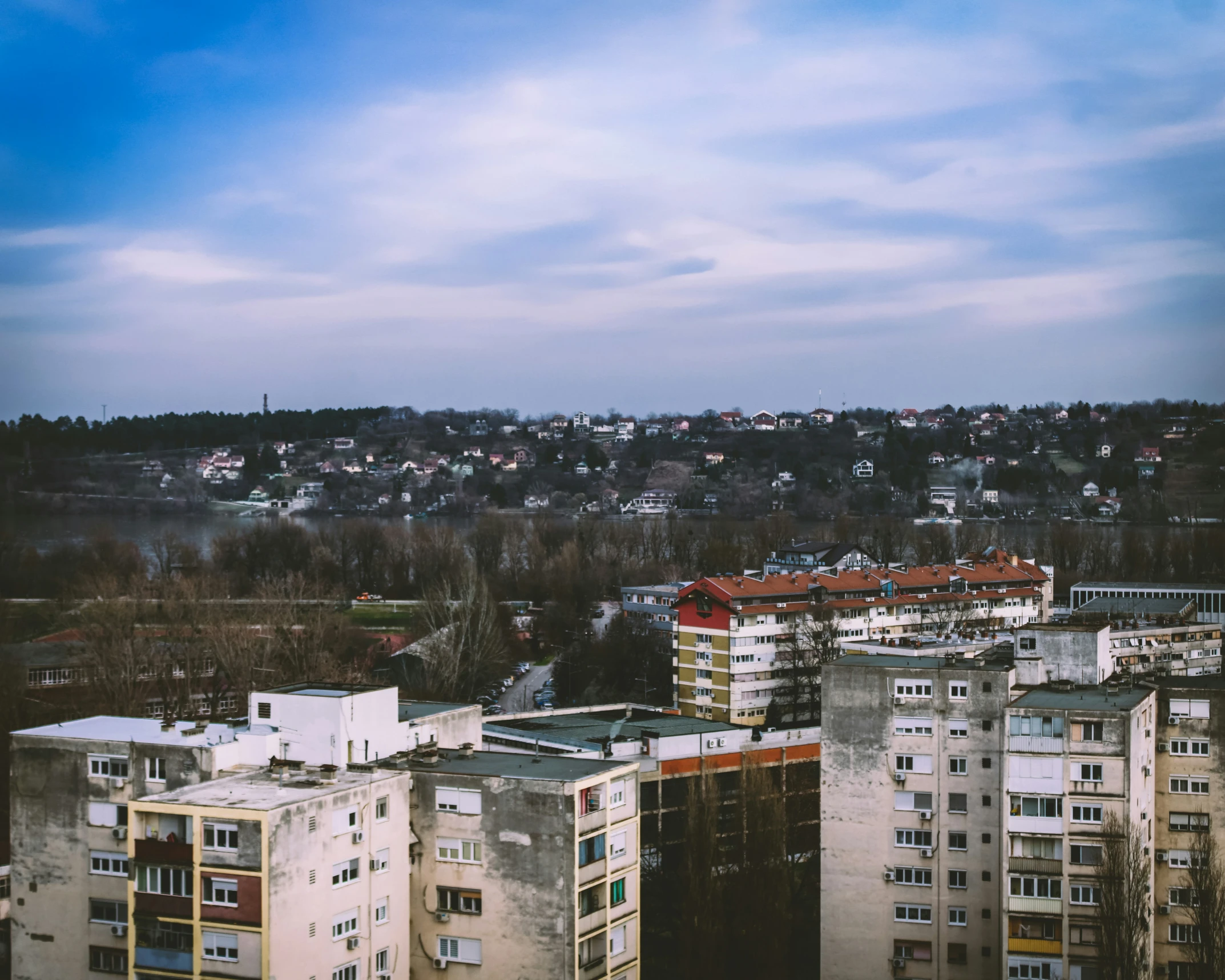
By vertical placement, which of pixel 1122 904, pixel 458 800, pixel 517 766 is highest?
pixel 517 766

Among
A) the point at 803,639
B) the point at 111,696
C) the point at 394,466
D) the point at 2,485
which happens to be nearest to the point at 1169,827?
the point at 803,639

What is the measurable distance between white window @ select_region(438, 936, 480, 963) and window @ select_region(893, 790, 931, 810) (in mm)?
3991

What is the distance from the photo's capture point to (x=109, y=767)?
9.45 meters

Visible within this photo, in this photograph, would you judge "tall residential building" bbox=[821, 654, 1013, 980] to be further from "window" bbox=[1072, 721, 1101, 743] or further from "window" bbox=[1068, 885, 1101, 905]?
"window" bbox=[1068, 885, 1101, 905]

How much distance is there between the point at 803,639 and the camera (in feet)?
72.7

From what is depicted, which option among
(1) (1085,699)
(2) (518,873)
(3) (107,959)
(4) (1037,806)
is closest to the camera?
(2) (518,873)

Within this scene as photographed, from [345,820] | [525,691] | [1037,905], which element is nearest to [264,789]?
[345,820]

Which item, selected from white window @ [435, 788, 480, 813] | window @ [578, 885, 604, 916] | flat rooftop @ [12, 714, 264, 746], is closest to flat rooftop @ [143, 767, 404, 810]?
white window @ [435, 788, 480, 813]

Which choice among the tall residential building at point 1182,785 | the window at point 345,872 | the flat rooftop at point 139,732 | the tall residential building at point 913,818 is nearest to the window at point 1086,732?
the tall residential building at point 913,818

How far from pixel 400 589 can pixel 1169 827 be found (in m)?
30.2

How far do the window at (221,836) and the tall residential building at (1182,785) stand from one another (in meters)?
7.19

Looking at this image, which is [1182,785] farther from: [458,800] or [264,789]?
[264,789]

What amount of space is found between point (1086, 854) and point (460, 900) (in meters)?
4.59

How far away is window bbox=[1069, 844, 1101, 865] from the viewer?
33.0ft
